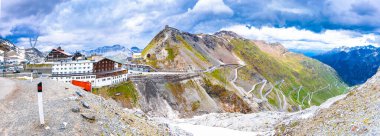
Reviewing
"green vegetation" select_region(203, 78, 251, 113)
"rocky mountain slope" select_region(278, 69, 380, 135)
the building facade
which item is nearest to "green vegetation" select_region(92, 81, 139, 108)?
the building facade

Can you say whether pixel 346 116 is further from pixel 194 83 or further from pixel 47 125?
pixel 194 83

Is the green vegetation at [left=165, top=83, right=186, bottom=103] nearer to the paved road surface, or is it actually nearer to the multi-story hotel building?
the multi-story hotel building

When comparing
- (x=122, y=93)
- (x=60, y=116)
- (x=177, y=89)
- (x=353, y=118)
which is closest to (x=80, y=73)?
(x=122, y=93)

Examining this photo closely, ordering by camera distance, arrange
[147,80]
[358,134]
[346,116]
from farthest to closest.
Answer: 1. [147,80]
2. [346,116]
3. [358,134]

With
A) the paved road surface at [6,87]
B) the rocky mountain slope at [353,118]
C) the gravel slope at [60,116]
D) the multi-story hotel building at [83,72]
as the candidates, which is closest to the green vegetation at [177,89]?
the multi-story hotel building at [83,72]

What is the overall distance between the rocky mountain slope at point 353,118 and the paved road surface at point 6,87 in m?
41.8

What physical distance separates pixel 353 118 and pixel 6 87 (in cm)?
4825

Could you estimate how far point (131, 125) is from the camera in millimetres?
53062

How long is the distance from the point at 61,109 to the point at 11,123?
7.17 m

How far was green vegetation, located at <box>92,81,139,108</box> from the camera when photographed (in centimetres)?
13925

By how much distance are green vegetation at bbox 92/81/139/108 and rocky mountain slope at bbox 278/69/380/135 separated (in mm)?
92216

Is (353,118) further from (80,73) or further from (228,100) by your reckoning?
(228,100)

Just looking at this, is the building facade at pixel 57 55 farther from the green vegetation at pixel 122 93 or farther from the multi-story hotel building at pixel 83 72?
the green vegetation at pixel 122 93

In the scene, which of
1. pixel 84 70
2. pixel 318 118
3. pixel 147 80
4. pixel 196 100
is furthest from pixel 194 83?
pixel 318 118
